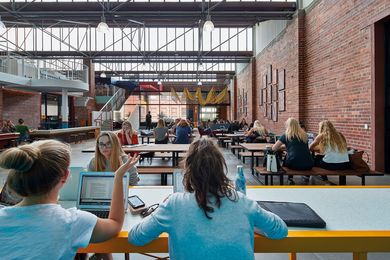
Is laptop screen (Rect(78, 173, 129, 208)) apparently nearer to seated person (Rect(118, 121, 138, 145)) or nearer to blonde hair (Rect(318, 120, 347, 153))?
blonde hair (Rect(318, 120, 347, 153))

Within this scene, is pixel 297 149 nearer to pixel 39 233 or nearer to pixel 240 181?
pixel 240 181

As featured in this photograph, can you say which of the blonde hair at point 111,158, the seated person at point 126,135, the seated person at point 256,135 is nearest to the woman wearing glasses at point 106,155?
the blonde hair at point 111,158

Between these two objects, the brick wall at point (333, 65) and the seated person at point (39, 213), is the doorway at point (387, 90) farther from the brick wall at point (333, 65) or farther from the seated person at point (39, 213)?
the seated person at point (39, 213)

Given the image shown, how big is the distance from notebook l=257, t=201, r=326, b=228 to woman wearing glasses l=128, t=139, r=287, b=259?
327 mm

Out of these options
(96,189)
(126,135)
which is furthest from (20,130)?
(96,189)

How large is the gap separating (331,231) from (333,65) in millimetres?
7230

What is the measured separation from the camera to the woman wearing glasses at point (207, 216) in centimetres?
134

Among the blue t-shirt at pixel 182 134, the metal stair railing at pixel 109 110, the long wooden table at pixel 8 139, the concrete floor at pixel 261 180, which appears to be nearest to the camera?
the concrete floor at pixel 261 180

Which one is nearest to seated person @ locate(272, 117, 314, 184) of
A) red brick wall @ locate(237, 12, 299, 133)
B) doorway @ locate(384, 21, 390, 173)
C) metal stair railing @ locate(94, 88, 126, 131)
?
doorway @ locate(384, 21, 390, 173)

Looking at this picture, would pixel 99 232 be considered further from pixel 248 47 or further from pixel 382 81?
pixel 248 47

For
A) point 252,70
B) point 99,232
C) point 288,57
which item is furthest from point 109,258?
point 252,70

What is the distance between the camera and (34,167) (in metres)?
1.26

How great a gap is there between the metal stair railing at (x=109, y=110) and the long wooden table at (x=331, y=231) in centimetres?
1906

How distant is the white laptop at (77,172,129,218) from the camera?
6.29ft
